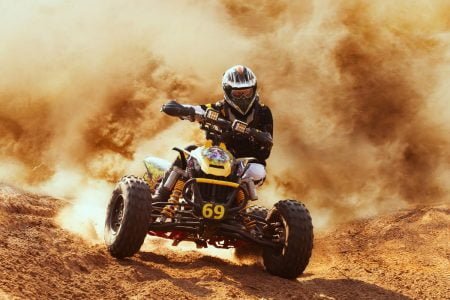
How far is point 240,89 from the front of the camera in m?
8.57

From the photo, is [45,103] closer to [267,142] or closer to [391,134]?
[391,134]

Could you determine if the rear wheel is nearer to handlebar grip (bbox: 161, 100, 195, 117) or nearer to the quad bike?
the quad bike

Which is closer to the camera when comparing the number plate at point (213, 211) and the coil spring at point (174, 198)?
the number plate at point (213, 211)

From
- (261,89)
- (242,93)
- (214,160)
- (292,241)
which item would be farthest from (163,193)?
(261,89)

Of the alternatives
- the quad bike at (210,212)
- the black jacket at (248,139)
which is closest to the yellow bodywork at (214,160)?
the quad bike at (210,212)

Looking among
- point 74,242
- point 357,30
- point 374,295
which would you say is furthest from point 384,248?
point 357,30

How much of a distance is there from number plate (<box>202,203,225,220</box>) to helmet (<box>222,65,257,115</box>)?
5.30 ft

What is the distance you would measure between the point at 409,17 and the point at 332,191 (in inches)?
211

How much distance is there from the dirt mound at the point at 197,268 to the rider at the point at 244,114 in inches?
46.4

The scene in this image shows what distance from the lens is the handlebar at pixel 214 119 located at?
801 cm

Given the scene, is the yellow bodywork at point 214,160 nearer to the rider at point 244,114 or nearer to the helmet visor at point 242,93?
the rider at point 244,114

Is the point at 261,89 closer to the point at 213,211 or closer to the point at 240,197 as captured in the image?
the point at 240,197

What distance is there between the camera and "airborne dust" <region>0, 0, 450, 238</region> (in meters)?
14.2

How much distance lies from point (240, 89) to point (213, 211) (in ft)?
5.65
